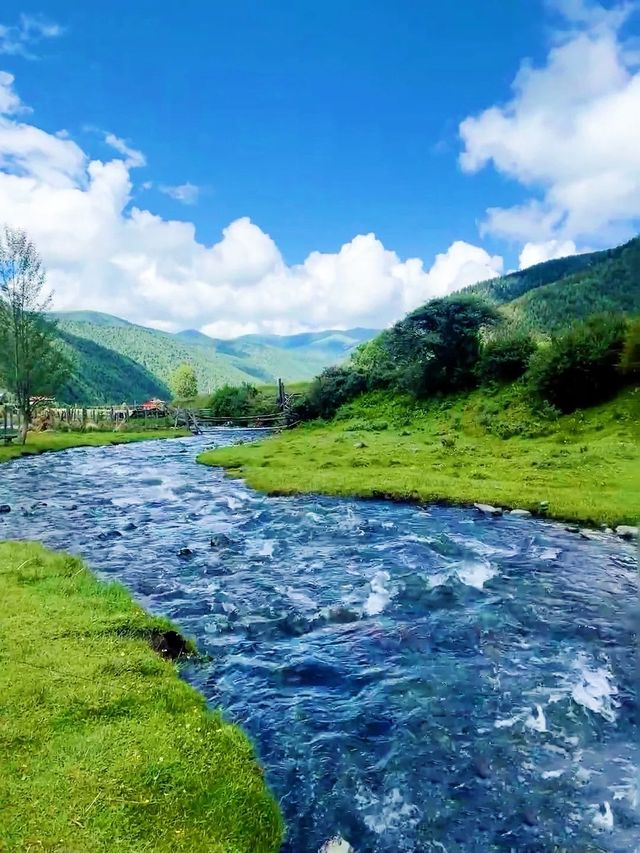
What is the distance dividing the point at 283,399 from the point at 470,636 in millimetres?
64912

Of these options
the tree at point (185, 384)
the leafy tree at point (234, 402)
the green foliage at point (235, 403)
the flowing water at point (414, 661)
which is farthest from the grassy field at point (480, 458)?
the tree at point (185, 384)

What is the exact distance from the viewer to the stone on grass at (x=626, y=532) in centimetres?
1659

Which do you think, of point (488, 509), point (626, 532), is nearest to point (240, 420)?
point (488, 509)

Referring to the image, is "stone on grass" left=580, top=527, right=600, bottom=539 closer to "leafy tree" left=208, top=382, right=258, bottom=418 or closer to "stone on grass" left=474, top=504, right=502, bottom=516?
"stone on grass" left=474, top=504, right=502, bottom=516

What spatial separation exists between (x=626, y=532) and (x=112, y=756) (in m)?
15.7

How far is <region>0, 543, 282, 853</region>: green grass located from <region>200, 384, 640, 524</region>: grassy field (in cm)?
1510

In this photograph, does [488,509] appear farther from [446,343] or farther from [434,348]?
[434,348]

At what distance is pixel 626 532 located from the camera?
16828 millimetres

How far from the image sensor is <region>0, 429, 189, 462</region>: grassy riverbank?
4359cm

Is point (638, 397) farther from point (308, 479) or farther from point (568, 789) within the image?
point (568, 789)

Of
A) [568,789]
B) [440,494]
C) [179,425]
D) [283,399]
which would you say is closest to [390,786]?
[568,789]

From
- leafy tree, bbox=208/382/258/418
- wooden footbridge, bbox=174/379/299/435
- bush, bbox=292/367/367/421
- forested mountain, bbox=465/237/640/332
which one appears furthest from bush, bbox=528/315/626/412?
forested mountain, bbox=465/237/640/332

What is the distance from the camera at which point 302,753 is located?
25.0ft

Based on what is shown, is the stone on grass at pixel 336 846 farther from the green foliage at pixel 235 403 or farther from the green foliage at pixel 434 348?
the green foliage at pixel 235 403
